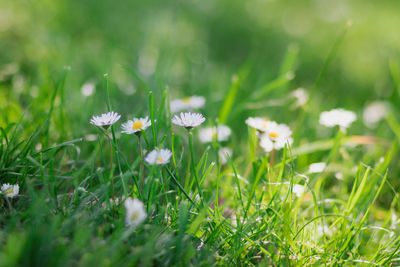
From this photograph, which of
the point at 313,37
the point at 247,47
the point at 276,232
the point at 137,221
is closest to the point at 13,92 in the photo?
the point at 137,221

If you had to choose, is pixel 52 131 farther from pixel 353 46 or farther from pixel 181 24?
pixel 353 46

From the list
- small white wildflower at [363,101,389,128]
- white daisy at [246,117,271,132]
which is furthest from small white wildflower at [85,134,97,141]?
small white wildflower at [363,101,389,128]

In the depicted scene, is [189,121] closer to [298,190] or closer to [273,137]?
[273,137]

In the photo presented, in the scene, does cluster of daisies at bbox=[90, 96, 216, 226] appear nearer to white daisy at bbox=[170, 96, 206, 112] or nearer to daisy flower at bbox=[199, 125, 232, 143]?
daisy flower at bbox=[199, 125, 232, 143]

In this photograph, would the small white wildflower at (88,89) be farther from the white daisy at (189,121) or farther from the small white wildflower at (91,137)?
the white daisy at (189,121)

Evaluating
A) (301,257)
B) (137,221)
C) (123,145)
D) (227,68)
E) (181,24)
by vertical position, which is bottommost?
(301,257)

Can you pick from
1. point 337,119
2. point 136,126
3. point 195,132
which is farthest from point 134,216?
point 337,119
